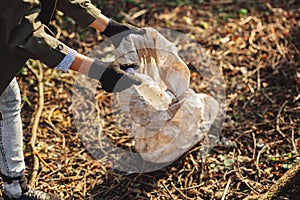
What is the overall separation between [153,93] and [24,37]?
832mm

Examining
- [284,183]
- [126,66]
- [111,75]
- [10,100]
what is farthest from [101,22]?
[284,183]

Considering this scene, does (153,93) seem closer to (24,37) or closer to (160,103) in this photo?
(160,103)

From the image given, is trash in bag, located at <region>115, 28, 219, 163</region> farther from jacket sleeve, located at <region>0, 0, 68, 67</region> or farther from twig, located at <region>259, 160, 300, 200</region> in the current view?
twig, located at <region>259, 160, 300, 200</region>

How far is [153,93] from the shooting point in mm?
2592

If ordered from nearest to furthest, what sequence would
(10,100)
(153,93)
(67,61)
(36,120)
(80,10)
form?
1. (67,61)
2. (10,100)
3. (80,10)
4. (153,93)
5. (36,120)

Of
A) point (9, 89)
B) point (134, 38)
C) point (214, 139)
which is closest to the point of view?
point (9, 89)

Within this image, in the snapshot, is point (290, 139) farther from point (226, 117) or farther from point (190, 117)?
point (190, 117)

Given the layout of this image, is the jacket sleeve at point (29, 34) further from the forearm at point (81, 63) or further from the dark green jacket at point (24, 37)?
the forearm at point (81, 63)

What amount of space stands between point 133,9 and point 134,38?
1674 millimetres

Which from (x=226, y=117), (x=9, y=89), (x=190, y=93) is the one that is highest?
(x=9, y=89)

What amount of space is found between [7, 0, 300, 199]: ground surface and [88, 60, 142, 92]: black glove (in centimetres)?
81

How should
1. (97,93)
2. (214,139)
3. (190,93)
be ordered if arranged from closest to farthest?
(190,93), (214,139), (97,93)

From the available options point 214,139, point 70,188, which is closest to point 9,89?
point 70,188

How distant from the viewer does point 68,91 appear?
354 centimetres
